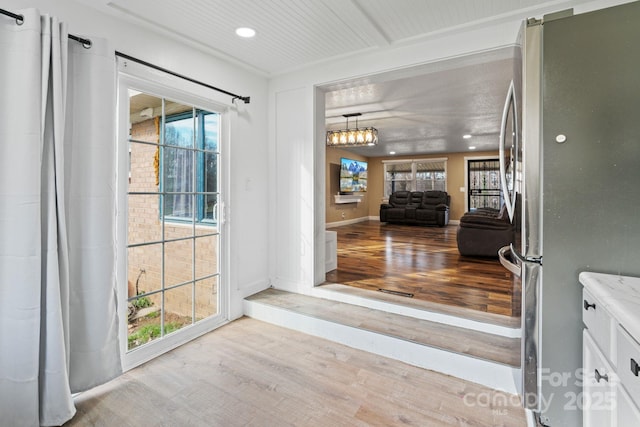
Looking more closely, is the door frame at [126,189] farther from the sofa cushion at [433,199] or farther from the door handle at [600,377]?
the sofa cushion at [433,199]

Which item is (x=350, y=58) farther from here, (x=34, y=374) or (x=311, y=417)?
(x=34, y=374)

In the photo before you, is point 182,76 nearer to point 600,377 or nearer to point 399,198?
point 600,377

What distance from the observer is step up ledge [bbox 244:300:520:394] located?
201 centimetres

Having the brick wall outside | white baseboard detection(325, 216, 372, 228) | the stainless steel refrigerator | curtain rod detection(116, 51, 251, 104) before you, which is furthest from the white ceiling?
white baseboard detection(325, 216, 372, 228)

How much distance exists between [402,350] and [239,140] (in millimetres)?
2292

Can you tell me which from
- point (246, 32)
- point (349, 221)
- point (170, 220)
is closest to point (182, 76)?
point (246, 32)

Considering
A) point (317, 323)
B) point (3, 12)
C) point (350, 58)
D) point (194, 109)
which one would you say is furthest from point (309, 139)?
point (3, 12)

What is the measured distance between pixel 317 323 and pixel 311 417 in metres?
0.97

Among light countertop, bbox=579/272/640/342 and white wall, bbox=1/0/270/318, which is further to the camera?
white wall, bbox=1/0/270/318

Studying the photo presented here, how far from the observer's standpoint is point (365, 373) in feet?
7.16

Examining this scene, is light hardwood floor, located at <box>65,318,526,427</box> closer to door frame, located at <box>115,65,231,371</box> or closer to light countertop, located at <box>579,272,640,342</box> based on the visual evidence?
door frame, located at <box>115,65,231,371</box>

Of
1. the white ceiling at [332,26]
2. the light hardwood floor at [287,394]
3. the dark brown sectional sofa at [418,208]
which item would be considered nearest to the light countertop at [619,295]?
the light hardwood floor at [287,394]

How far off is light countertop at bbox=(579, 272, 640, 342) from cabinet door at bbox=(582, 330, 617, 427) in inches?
8.3

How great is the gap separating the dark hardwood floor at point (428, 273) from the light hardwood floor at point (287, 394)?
0.68 meters
